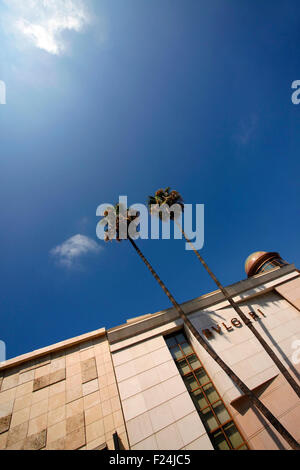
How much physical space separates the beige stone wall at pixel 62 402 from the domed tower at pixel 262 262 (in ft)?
64.7

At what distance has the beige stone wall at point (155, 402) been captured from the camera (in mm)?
8000

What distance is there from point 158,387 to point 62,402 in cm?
589

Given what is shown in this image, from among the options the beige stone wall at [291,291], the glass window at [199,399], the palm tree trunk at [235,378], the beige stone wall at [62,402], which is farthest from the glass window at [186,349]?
the beige stone wall at [291,291]

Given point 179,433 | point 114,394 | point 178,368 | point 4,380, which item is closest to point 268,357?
point 178,368

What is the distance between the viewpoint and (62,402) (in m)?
9.55

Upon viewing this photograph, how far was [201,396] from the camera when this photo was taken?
33.3 ft

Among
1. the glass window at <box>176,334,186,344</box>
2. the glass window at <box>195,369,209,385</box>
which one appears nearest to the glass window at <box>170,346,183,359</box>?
the glass window at <box>176,334,186,344</box>

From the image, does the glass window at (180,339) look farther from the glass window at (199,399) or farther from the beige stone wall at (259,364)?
the glass window at (199,399)

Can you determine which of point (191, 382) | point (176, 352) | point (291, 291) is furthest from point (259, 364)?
point (291, 291)

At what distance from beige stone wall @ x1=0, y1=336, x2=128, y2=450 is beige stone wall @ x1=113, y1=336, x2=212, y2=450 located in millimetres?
918

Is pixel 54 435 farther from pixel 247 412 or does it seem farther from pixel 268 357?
pixel 268 357

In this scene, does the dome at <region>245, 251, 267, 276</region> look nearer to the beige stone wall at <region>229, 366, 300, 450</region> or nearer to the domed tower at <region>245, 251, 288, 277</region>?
the domed tower at <region>245, 251, 288, 277</region>

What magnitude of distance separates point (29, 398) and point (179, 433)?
9030 mm

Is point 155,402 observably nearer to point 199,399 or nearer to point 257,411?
point 199,399
